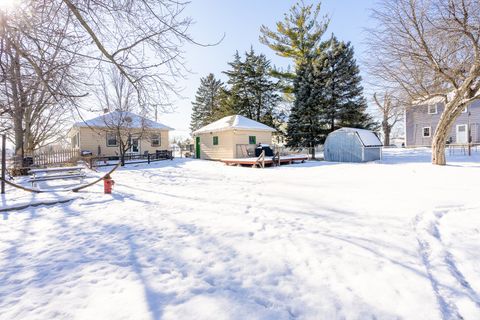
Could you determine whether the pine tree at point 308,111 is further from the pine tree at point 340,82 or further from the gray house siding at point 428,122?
the gray house siding at point 428,122

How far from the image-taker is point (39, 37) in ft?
11.0

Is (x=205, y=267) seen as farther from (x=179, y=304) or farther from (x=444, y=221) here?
(x=444, y=221)

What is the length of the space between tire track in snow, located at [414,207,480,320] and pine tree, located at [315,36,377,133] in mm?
17605

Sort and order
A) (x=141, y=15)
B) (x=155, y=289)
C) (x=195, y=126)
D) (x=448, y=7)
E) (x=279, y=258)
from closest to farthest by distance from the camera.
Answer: (x=155, y=289), (x=279, y=258), (x=141, y=15), (x=448, y=7), (x=195, y=126)

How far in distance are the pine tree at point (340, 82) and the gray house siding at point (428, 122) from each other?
490 cm

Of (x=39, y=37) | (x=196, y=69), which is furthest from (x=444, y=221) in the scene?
(x=39, y=37)

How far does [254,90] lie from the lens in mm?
26156

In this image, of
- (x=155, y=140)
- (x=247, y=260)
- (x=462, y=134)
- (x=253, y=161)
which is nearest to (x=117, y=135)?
(x=155, y=140)

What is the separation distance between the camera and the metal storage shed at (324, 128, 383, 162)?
14.9m

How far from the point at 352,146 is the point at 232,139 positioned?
802 centimetres

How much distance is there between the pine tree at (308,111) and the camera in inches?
772

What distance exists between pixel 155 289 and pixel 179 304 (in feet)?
1.20

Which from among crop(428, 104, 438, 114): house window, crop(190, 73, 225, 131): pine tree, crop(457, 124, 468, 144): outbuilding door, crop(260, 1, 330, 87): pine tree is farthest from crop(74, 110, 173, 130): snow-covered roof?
crop(457, 124, 468, 144): outbuilding door

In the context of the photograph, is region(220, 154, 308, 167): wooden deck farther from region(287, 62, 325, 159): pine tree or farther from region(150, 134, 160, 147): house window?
region(150, 134, 160, 147): house window
